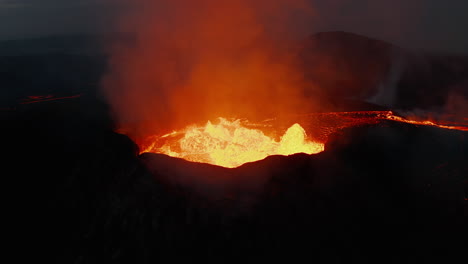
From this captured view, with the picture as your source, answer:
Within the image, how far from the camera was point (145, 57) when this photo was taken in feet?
104

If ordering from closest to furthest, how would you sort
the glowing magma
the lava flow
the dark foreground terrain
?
the dark foreground terrain → the glowing magma → the lava flow

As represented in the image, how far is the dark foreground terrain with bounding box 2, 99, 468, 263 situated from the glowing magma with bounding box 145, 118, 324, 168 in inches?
39.0

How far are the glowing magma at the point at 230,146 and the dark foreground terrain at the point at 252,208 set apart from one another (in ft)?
3.25

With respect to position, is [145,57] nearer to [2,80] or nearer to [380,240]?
[2,80]

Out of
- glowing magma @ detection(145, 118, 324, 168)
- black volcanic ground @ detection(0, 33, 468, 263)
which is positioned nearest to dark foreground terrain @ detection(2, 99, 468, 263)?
black volcanic ground @ detection(0, 33, 468, 263)

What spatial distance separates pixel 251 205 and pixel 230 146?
99.9 inches

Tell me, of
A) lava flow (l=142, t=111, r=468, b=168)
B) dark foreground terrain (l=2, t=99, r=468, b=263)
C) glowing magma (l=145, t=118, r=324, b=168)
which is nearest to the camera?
dark foreground terrain (l=2, t=99, r=468, b=263)

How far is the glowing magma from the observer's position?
28.5 feet

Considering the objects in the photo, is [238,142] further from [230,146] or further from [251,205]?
[251,205]

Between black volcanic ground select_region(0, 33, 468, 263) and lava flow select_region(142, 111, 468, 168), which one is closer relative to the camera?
black volcanic ground select_region(0, 33, 468, 263)

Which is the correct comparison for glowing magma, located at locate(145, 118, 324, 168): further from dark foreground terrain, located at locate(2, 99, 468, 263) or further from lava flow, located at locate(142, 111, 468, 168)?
dark foreground terrain, located at locate(2, 99, 468, 263)

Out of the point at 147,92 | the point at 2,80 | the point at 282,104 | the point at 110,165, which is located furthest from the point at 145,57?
the point at 110,165

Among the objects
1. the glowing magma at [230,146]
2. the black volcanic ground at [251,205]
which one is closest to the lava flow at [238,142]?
the glowing magma at [230,146]

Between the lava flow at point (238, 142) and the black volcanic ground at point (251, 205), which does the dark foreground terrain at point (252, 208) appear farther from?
the lava flow at point (238, 142)
